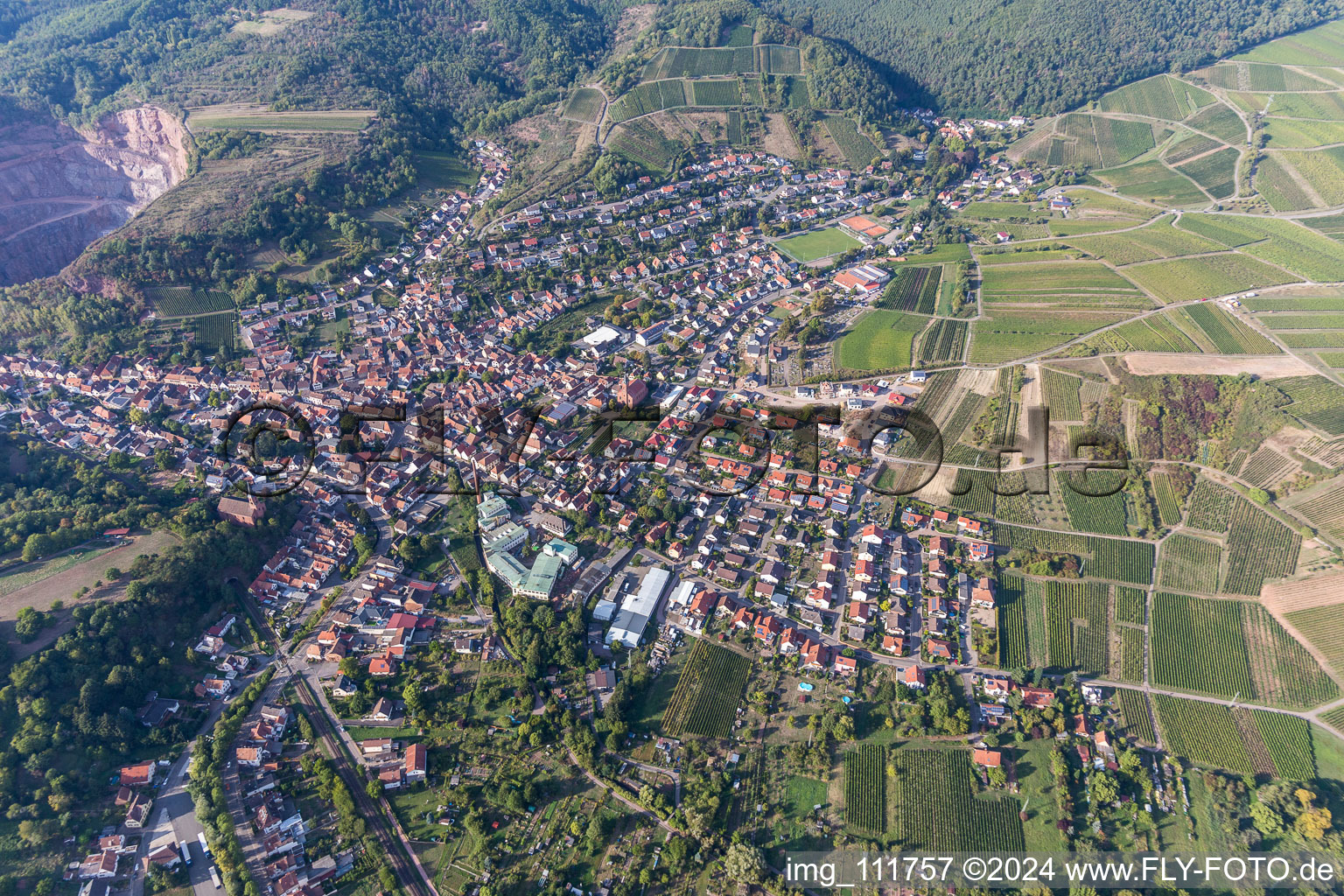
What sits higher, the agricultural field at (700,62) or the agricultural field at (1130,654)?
the agricultural field at (700,62)

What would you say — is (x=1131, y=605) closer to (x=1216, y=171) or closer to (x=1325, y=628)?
(x=1325, y=628)

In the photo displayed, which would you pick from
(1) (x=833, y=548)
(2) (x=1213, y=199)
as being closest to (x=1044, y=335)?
(1) (x=833, y=548)

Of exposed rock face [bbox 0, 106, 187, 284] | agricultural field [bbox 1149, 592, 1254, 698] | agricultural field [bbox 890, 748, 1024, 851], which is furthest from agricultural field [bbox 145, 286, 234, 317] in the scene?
agricultural field [bbox 1149, 592, 1254, 698]

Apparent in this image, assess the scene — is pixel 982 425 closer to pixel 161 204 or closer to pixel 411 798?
pixel 411 798

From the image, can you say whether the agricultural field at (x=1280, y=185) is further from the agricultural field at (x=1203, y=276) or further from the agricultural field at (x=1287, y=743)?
the agricultural field at (x=1287, y=743)

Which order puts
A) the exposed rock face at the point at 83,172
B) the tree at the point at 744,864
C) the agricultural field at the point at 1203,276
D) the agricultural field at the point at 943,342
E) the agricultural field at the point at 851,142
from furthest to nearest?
the agricultural field at the point at 851,142
the exposed rock face at the point at 83,172
the agricultural field at the point at 1203,276
the agricultural field at the point at 943,342
the tree at the point at 744,864

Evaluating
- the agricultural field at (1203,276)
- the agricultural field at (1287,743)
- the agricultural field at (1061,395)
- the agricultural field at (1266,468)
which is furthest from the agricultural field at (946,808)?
the agricultural field at (1203,276)
